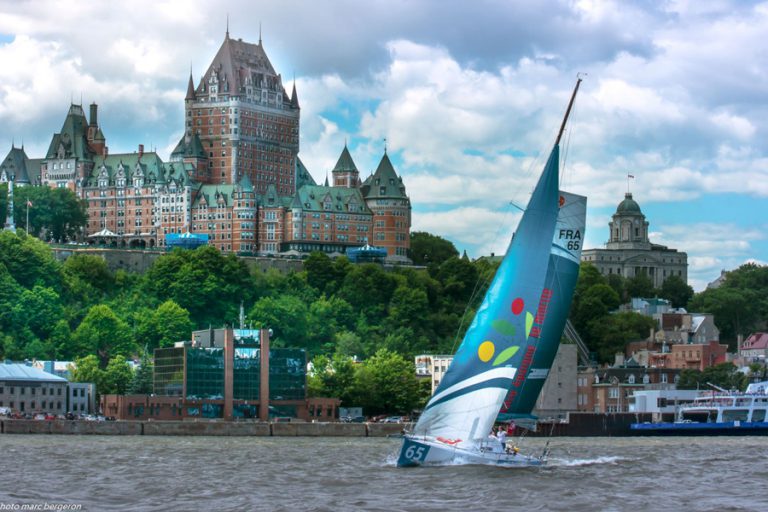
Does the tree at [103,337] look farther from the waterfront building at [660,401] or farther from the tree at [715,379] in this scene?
the tree at [715,379]

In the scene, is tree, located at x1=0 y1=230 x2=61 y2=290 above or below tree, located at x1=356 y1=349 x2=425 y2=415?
above

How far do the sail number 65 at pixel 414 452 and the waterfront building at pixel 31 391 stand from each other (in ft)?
234

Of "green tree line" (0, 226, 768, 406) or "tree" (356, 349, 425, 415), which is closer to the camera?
"tree" (356, 349, 425, 415)

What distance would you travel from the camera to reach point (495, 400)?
73.8 meters

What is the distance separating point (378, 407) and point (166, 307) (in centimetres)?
3542

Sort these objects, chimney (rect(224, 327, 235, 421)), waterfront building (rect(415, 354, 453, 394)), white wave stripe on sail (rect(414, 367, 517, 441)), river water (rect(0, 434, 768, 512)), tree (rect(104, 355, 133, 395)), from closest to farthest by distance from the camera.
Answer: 1. river water (rect(0, 434, 768, 512))
2. white wave stripe on sail (rect(414, 367, 517, 441))
3. chimney (rect(224, 327, 235, 421))
4. tree (rect(104, 355, 133, 395))
5. waterfront building (rect(415, 354, 453, 394))

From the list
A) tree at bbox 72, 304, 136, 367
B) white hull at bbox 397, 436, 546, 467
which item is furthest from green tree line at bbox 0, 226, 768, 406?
white hull at bbox 397, 436, 546, 467

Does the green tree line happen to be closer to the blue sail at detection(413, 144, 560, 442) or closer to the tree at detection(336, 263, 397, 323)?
the tree at detection(336, 263, 397, 323)

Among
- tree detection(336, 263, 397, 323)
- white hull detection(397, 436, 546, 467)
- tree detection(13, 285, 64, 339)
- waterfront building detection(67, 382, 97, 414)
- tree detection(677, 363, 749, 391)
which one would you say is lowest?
white hull detection(397, 436, 546, 467)

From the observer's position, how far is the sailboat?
2891 inches

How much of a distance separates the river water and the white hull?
0.37 m

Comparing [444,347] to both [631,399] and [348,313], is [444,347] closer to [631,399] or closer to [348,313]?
[348,313]

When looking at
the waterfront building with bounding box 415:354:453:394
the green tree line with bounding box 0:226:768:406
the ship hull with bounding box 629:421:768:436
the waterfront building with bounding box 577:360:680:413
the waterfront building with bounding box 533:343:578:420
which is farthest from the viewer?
the green tree line with bounding box 0:226:768:406

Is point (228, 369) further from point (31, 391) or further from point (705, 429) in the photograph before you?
point (705, 429)
